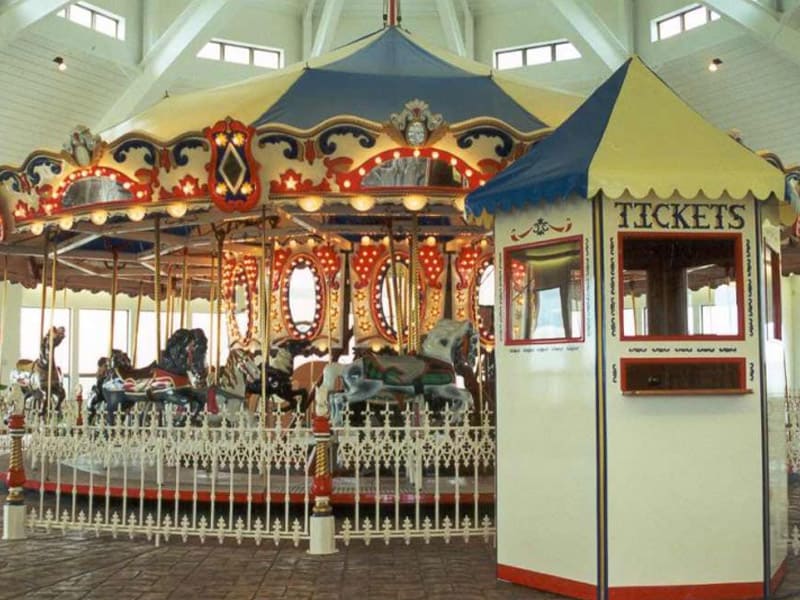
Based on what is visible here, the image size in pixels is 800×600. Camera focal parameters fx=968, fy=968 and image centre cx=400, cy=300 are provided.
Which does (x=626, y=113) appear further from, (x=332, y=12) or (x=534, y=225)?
(x=332, y=12)

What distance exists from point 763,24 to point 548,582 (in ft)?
43.1

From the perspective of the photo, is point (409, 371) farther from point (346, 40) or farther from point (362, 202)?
point (346, 40)

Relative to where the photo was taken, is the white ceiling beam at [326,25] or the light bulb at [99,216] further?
the white ceiling beam at [326,25]

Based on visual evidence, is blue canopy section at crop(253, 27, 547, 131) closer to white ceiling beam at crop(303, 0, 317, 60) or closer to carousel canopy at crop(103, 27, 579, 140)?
carousel canopy at crop(103, 27, 579, 140)

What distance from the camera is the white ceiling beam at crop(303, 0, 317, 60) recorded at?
20766 millimetres

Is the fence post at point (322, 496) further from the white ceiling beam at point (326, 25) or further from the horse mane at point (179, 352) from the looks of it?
the white ceiling beam at point (326, 25)

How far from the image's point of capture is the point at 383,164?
791cm

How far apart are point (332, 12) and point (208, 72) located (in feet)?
9.18

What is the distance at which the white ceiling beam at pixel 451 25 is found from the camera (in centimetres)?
1955

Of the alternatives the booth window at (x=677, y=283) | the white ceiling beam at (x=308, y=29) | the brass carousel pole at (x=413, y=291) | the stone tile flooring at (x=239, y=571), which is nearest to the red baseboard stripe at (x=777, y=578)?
the stone tile flooring at (x=239, y=571)

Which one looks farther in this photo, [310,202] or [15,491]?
[310,202]

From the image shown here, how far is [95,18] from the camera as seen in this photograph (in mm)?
17922

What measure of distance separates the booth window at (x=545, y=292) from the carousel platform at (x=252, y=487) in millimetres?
1539

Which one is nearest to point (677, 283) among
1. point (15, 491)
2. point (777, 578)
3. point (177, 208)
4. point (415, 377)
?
point (777, 578)
